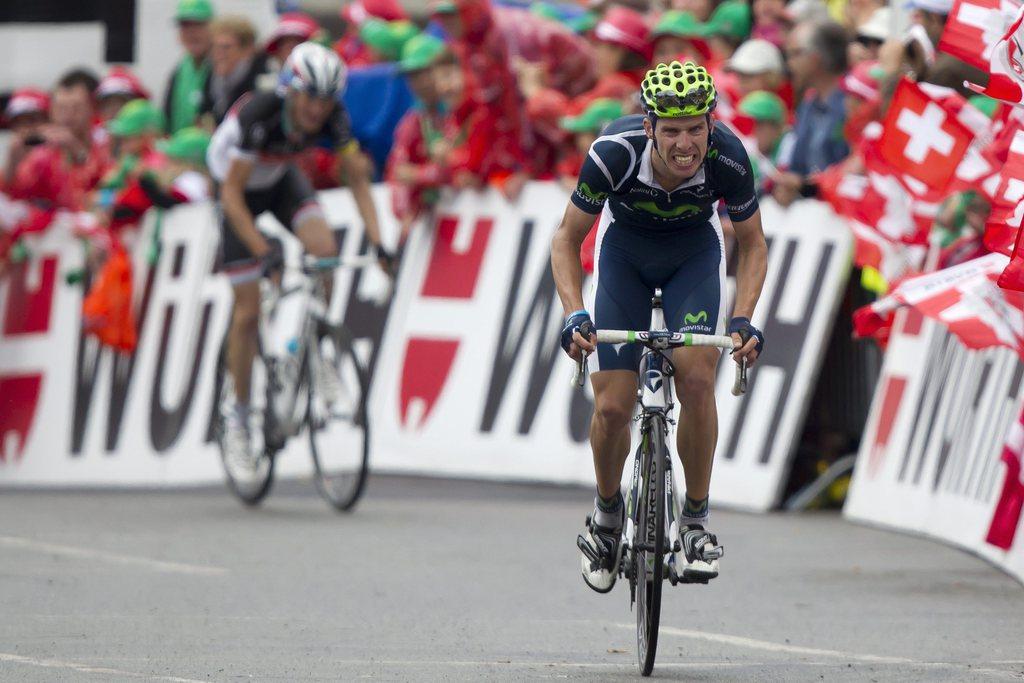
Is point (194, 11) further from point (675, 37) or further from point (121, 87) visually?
point (675, 37)

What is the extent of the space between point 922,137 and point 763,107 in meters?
2.64

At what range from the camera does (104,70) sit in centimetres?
1953

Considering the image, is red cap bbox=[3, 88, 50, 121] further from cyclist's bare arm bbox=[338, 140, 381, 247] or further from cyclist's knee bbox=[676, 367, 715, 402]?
cyclist's knee bbox=[676, 367, 715, 402]

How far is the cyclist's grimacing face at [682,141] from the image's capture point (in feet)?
24.3

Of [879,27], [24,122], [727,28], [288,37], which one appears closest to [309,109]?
[727,28]

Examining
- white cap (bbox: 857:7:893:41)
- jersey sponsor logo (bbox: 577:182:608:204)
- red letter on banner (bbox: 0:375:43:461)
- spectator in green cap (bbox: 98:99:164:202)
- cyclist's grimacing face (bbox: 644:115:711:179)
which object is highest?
cyclist's grimacing face (bbox: 644:115:711:179)

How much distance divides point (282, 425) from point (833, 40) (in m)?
3.93

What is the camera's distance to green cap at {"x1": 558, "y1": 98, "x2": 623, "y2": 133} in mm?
13734

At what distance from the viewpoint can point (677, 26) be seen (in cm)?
1408

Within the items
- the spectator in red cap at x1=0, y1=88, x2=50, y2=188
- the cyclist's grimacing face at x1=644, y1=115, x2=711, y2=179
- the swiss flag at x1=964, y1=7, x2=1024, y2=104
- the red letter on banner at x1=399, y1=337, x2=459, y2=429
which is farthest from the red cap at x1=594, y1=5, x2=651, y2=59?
the cyclist's grimacing face at x1=644, y1=115, x2=711, y2=179

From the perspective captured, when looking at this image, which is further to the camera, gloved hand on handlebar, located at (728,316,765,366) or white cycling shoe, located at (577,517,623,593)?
white cycling shoe, located at (577,517,623,593)

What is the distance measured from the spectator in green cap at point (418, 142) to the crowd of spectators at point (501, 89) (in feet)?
0.04

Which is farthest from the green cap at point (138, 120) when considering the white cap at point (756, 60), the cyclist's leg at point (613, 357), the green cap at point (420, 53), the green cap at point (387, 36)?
the cyclist's leg at point (613, 357)

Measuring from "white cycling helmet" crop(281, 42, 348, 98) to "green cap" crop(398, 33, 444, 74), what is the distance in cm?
272
